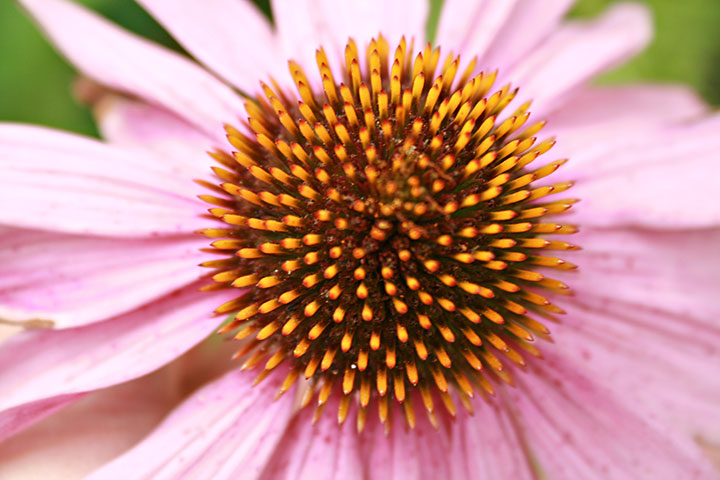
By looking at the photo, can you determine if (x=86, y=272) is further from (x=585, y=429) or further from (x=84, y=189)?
(x=585, y=429)

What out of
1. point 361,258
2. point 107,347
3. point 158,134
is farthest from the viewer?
point 158,134

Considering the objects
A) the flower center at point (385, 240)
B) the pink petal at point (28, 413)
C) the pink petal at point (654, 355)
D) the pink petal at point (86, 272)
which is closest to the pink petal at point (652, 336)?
the pink petal at point (654, 355)

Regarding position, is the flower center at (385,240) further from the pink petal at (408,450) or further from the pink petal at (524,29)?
the pink petal at (524,29)

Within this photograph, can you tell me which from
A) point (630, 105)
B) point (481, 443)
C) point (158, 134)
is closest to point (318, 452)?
point (481, 443)

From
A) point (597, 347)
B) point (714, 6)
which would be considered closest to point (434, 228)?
point (597, 347)

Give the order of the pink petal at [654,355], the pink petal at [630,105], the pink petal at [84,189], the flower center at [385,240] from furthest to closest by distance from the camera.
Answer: the pink petal at [630,105], the pink petal at [654,355], the pink petal at [84,189], the flower center at [385,240]

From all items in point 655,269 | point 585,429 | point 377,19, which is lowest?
point 585,429

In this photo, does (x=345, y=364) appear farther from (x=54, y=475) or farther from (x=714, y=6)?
(x=714, y=6)
